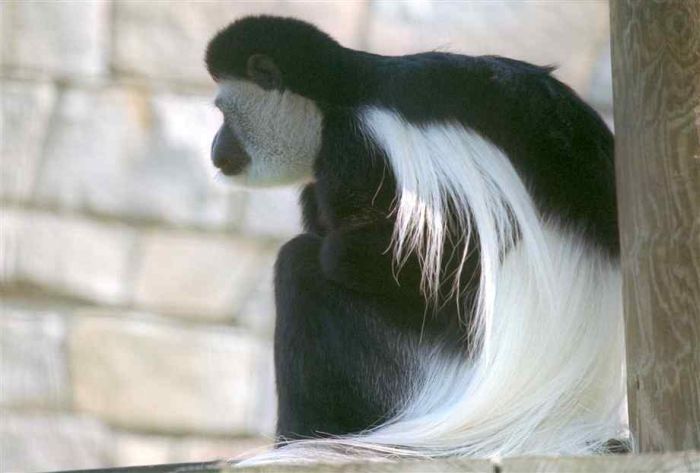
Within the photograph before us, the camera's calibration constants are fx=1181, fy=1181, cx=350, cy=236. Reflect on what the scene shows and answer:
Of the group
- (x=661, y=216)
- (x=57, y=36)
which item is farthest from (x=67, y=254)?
(x=661, y=216)

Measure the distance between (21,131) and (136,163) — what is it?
0.52 meters

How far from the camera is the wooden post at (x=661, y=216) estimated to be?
142 centimetres

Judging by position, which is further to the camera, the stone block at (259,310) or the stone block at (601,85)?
the stone block at (259,310)

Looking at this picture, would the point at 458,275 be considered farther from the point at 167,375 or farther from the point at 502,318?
the point at 167,375

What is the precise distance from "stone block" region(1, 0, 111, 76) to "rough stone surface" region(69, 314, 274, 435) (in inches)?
43.5

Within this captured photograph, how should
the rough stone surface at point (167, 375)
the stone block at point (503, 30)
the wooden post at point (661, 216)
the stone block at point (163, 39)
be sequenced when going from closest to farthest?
the wooden post at point (661, 216) < the stone block at point (503, 30) < the stone block at point (163, 39) < the rough stone surface at point (167, 375)

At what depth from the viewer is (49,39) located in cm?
509

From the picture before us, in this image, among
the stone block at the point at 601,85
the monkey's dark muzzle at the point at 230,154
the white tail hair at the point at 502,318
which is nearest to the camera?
the white tail hair at the point at 502,318

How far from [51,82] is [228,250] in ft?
3.49

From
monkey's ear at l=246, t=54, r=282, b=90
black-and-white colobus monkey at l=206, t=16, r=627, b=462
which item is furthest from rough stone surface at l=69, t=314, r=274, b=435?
black-and-white colobus monkey at l=206, t=16, r=627, b=462

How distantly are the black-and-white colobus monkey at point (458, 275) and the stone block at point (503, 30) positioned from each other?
1914mm

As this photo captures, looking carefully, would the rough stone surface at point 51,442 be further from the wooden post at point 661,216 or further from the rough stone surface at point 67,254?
the wooden post at point 661,216

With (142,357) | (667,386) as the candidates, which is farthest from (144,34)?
(667,386)

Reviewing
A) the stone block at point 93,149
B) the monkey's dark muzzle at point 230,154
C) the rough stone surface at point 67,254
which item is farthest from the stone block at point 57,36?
the monkey's dark muzzle at point 230,154
